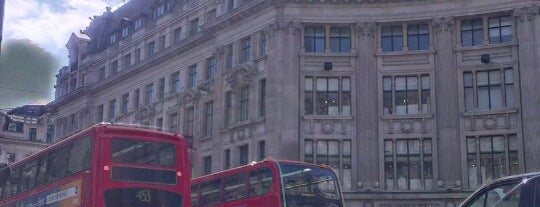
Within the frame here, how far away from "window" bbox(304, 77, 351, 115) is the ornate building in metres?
0.05

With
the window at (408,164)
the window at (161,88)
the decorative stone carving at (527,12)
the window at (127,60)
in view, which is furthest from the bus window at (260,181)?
the window at (127,60)

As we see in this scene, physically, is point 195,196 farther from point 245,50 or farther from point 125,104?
point 125,104

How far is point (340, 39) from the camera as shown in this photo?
41.0 m

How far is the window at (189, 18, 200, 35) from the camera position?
49.2m

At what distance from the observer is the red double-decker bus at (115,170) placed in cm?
1962

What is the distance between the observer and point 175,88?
5050 cm

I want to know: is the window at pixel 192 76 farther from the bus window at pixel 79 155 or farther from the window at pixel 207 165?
the bus window at pixel 79 155

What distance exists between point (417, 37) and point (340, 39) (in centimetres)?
411

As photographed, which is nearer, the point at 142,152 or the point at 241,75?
the point at 142,152

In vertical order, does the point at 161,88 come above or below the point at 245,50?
below

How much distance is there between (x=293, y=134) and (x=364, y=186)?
179 inches

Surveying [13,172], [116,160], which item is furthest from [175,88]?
[116,160]

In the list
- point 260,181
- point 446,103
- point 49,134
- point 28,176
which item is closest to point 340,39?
point 446,103

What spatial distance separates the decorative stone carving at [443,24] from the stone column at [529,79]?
10.6 ft
